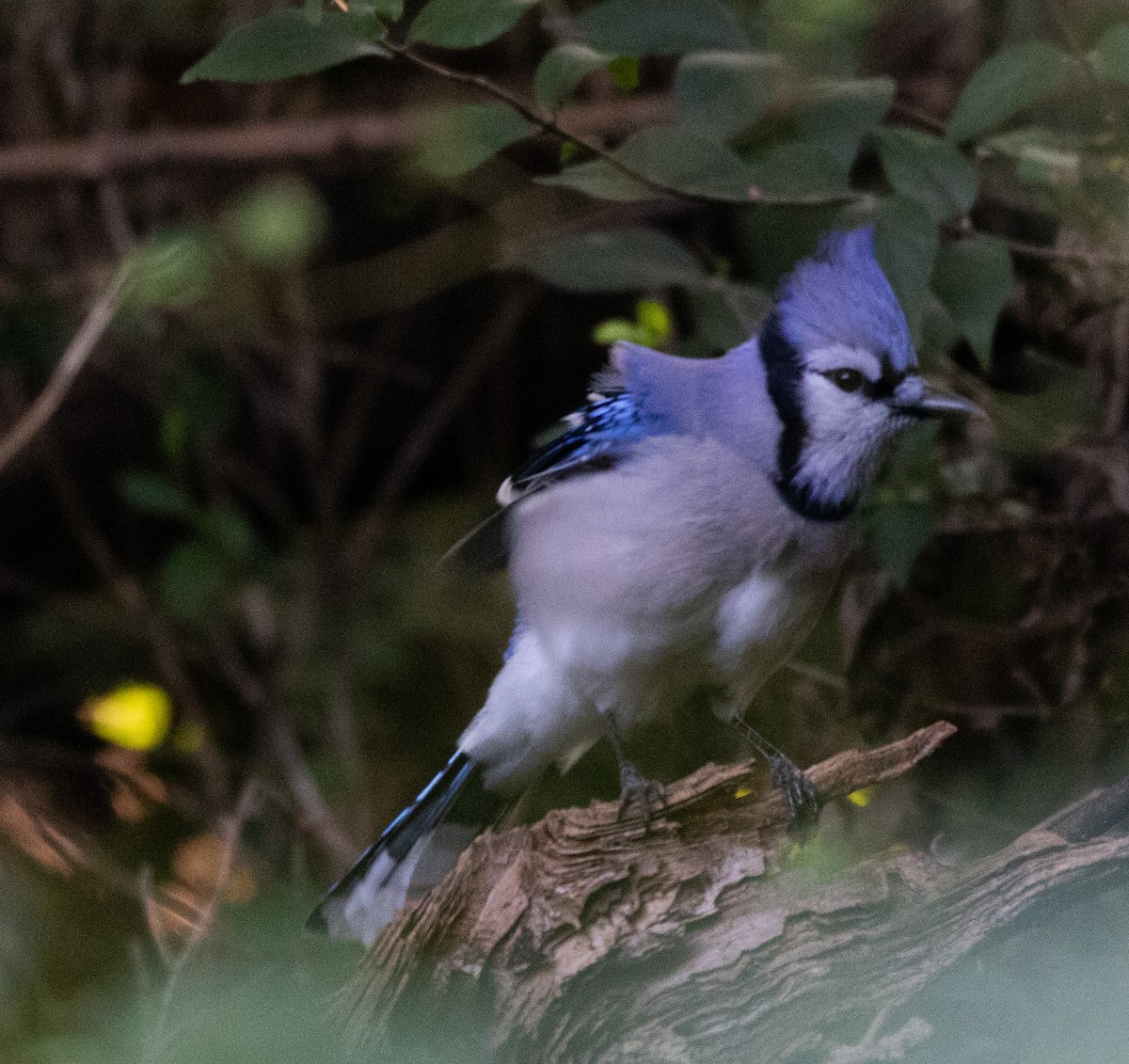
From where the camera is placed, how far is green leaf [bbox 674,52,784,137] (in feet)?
5.02

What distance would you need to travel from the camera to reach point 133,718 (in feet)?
7.57

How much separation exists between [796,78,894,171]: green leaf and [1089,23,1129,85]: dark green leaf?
0.24m

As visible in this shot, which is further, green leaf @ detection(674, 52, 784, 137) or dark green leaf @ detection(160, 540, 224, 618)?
dark green leaf @ detection(160, 540, 224, 618)

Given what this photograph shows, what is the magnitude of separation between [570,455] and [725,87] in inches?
19.0

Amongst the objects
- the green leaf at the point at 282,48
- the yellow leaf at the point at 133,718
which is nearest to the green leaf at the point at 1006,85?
the green leaf at the point at 282,48

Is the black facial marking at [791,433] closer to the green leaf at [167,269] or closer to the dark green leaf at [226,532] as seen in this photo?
the green leaf at [167,269]

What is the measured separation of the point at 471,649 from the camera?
2.88m

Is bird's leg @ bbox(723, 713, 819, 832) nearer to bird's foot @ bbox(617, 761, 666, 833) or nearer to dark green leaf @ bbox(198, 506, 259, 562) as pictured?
bird's foot @ bbox(617, 761, 666, 833)

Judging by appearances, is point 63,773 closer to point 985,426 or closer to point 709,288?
point 709,288

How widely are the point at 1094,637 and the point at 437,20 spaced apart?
1206 millimetres

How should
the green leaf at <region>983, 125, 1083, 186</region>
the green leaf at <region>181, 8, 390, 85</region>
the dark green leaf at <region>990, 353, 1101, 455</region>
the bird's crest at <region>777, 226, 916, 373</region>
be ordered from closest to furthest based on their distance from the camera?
the green leaf at <region>181, 8, 390, 85</region> → the bird's crest at <region>777, 226, 916, 373</region> → the green leaf at <region>983, 125, 1083, 186</region> → the dark green leaf at <region>990, 353, 1101, 455</region>

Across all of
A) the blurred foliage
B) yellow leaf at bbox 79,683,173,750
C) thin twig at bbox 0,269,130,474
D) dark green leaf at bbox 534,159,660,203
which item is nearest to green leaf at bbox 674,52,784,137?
the blurred foliage

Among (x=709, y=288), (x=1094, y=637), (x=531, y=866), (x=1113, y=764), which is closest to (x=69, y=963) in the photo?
(x=531, y=866)

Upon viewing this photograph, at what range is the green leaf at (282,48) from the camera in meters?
1.23
